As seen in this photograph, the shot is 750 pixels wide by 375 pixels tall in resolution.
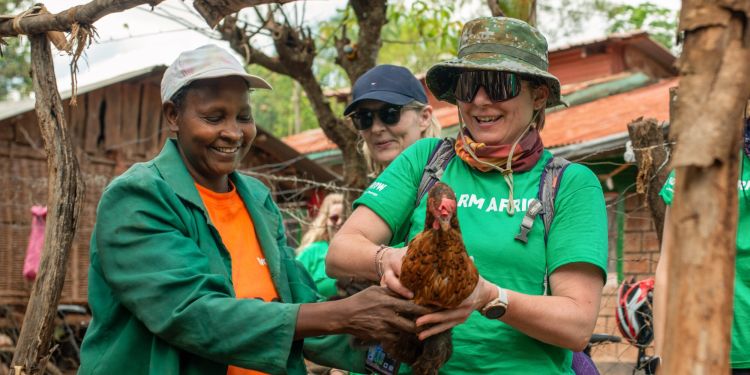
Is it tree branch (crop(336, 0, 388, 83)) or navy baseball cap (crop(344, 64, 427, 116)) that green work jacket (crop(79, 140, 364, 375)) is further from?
tree branch (crop(336, 0, 388, 83))

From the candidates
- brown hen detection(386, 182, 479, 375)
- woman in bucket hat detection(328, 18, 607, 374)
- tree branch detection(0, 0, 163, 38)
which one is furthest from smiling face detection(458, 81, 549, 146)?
tree branch detection(0, 0, 163, 38)

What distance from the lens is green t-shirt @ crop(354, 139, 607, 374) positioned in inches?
127

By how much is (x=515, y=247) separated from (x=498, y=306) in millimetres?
278

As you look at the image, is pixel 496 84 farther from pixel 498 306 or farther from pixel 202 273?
pixel 202 273

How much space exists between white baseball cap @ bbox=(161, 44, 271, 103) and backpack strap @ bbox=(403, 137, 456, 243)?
79 cm

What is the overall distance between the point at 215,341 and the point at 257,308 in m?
0.18

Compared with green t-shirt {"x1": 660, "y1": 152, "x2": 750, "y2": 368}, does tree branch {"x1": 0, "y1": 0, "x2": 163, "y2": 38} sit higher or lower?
higher

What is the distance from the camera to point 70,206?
4309 mm

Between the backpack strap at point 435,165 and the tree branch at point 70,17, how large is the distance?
1336mm

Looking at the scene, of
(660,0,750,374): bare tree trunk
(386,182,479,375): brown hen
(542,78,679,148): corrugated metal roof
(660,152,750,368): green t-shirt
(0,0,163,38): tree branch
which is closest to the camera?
(660,0,750,374): bare tree trunk

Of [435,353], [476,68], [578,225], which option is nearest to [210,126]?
[476,68]

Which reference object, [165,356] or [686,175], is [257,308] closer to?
[165,356]

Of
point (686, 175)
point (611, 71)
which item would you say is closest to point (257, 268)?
point (686, 175)

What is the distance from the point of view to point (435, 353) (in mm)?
3098
